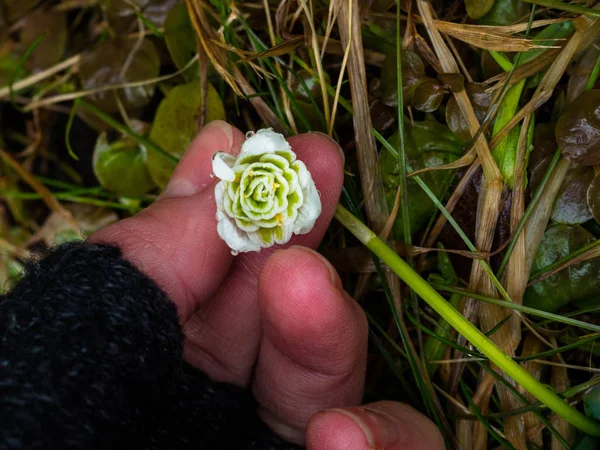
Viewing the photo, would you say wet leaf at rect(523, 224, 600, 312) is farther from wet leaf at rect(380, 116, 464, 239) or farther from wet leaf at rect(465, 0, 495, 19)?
wet leaf at rect(465, 0, 495, 19)

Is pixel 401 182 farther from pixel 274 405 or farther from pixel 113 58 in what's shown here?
pixel 113 58

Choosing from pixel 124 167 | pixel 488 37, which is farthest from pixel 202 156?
pixel 488 37

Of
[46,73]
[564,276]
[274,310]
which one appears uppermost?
[46,73]

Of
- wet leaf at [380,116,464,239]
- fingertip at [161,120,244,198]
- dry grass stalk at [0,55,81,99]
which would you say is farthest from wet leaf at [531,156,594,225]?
dry grass stalk at [0,55,81,99]

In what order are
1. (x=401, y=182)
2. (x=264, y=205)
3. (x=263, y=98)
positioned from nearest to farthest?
(x=264, y=205) < (x=401, y=182) < (x=263, y=98)

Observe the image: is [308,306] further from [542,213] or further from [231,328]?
[542,213]

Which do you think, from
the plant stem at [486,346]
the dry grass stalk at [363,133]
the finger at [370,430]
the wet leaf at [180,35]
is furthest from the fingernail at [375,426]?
the wet leaf at [180,35]

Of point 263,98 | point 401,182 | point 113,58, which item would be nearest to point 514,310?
point 401,182
